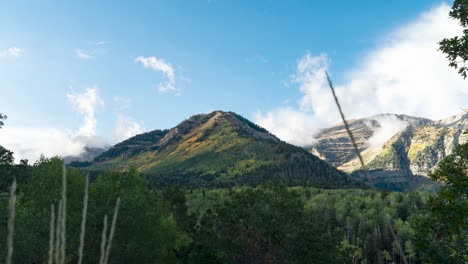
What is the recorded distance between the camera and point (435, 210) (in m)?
12.7

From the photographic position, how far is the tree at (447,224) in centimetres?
1216

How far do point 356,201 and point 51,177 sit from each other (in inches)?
6530

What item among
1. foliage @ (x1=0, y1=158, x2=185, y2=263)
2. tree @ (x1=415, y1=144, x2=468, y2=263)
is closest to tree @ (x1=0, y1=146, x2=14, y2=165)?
foliage @ (x1=0, y1=158, x2=185, y2=263)

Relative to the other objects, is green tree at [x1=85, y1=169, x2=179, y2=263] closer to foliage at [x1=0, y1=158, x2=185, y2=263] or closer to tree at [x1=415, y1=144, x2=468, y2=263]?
foliage at [x1=0, y1=158, x2=185, y2=263]

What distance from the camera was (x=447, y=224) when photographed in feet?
40.7

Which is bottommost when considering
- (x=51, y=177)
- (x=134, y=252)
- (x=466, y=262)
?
(x=134, y=252)

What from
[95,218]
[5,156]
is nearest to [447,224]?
[5,156]

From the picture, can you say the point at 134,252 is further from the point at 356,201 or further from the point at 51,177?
the point at 356,201

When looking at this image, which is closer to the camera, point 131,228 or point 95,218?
point 95,218

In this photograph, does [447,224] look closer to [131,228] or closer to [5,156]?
[5,156]

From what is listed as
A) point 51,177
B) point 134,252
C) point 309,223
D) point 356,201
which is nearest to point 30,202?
point 51,177

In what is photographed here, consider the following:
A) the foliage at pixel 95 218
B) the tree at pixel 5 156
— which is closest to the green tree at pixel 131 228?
the foliage at pixel 95 218

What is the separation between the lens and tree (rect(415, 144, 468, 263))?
39.9ft

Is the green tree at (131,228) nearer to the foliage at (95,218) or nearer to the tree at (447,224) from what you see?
the foliage at (95,218)
